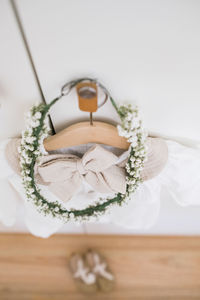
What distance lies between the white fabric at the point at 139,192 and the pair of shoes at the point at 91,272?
0.65m

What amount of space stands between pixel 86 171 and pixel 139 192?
1.15 ft

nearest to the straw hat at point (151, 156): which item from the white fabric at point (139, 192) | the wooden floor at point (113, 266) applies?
the white fabric at point (139, 192)

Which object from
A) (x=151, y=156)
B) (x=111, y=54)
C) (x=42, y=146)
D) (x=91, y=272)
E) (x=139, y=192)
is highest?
(x=111, y=54)

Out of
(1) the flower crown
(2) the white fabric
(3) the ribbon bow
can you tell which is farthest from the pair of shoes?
(3) the ribbon bow

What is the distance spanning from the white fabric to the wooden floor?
0.65 m

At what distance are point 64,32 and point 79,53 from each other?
0.19 ft

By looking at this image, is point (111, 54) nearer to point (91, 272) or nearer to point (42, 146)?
point (42, 146)

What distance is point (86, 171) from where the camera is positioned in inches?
29.0

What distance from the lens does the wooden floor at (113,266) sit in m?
1.68

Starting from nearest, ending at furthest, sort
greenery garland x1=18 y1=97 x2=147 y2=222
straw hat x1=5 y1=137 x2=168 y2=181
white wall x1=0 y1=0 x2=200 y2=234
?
1. white wall x1=0 y1=0 x2=200 y2=234
2. greenery garland x1=18 y1=97 x2=147 y2=222
3. straw hat x1=5 y1=137 x2=168 y2=181

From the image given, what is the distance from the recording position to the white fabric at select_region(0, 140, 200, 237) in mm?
802

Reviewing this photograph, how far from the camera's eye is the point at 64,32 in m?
0.51

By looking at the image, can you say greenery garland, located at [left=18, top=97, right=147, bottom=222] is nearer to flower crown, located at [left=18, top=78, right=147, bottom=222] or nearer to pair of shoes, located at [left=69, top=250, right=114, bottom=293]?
flower crown, located at [left=18, top=78, right=147, bottom=222]

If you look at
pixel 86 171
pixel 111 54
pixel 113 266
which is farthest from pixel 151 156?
pixel 113 266
